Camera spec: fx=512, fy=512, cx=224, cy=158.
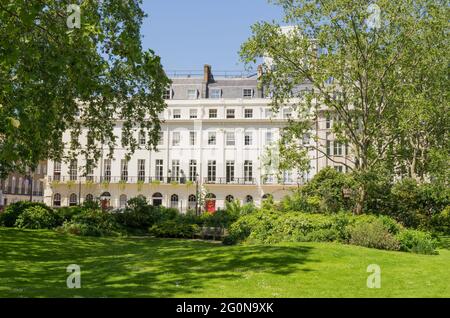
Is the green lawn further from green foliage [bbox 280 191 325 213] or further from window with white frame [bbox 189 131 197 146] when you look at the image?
window with white frame [bbox 189 131 197 146]

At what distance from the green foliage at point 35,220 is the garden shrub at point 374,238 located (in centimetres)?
1610

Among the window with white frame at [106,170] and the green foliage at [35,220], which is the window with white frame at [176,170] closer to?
the window with white frame at [106,170]

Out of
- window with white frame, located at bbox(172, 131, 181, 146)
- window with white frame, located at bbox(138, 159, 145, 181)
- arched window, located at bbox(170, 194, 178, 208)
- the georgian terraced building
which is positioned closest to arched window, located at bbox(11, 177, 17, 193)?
the georgian terraced building

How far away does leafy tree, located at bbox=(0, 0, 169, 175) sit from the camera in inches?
400

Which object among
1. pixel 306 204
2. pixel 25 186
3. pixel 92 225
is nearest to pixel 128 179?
pixel 25 186

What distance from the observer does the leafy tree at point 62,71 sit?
Answer: 1016 cm

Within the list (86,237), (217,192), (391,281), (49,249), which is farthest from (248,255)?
(217,192)

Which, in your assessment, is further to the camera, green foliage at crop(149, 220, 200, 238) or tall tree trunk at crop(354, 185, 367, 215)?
green foliage at crop(149, 220, 200, 238)

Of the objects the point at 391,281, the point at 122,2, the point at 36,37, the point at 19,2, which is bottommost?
the point at 391,281

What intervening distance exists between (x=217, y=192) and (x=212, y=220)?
37.6m

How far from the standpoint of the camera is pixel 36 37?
1514cm

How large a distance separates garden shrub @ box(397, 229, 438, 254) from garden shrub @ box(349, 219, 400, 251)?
29 cm

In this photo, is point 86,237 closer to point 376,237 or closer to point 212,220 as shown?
point 212,220
